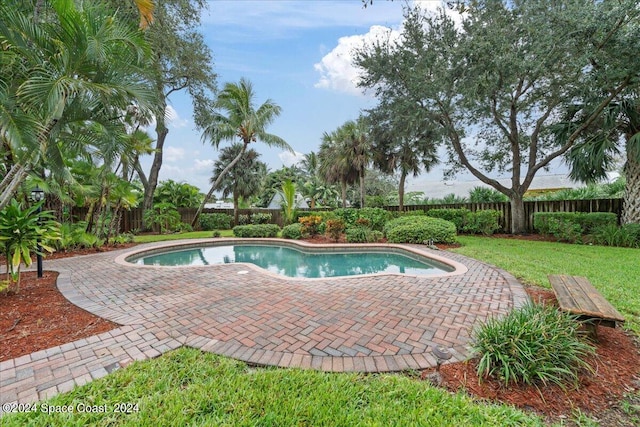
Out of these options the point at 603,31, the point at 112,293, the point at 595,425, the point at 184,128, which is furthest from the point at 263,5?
the point at 184,128

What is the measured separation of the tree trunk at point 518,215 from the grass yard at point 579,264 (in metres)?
2.28

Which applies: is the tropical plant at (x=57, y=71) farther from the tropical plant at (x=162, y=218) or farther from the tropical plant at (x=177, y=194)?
the tropical plant at (x=177, y=194)

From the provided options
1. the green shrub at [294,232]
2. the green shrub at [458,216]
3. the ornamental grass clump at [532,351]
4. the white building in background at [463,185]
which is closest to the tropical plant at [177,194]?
the green shrub at [294,232]

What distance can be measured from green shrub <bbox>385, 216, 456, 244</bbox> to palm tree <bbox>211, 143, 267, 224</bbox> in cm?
1416

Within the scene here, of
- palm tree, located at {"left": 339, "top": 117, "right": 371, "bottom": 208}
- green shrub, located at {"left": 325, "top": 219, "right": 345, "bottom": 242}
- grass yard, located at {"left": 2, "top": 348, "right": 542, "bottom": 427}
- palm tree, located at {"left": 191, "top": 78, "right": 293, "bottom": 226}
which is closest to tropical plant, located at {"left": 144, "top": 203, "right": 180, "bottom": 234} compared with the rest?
palm tree, located at {"left": 191, "top": 78, "right": 293, "bottom": 226}

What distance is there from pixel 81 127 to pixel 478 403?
8.27m

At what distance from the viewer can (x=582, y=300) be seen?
2877mm

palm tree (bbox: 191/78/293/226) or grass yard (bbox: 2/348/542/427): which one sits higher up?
palm tree (bbox: 191/78/293/226)

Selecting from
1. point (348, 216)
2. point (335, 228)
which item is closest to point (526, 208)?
point (348, 216)

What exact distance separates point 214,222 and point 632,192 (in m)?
19.7

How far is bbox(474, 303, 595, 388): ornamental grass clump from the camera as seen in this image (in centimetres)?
224

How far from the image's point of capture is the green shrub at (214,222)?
1747 centimetres

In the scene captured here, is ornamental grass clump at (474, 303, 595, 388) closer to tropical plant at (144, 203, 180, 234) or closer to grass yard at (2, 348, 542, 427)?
grass yard at (2, 348, 542, 427)

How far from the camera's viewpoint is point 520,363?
7.47 feet
